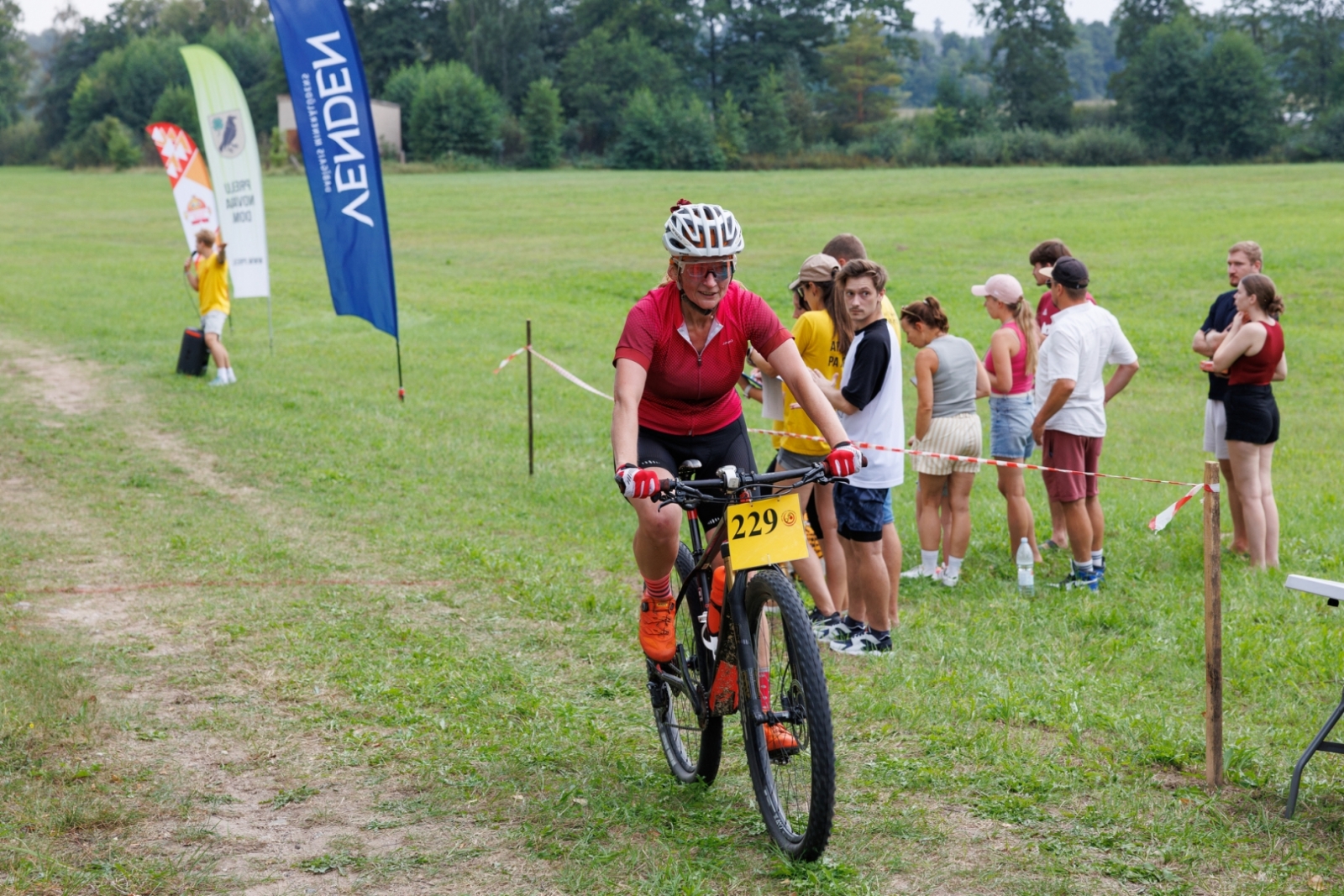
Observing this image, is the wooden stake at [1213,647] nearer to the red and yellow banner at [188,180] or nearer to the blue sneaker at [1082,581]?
the blue sneaker at [1082,581]

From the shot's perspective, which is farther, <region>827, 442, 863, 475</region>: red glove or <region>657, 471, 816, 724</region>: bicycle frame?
<region>657, 471, 816, 724</region>: bicycle frame

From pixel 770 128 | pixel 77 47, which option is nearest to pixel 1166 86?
pixel 770 128

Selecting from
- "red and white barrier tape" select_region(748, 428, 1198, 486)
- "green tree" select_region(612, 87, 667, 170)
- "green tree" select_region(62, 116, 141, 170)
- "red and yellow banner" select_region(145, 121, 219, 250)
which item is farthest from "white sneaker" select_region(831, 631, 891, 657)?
"green tree" select_region(62, 116, 141, 170)

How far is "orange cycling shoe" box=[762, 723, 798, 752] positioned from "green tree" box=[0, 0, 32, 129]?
401ft

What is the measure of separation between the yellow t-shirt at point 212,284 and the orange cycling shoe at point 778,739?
12.7 metres

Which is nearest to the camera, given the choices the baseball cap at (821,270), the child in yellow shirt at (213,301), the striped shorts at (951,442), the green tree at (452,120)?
the baseball cap at (821,270)

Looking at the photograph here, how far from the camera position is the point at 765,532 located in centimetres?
428

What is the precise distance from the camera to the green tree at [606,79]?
292ft

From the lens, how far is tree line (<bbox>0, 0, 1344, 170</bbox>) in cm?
7262

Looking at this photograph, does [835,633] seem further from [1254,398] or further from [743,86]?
[743,86]

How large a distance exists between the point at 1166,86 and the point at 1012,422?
Answer: 246 ft

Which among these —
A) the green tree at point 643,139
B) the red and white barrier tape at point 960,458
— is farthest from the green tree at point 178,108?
the red and white barrier tape at point 960,458

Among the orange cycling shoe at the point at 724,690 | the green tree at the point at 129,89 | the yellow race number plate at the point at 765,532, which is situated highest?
the green tree at the point at 129,89

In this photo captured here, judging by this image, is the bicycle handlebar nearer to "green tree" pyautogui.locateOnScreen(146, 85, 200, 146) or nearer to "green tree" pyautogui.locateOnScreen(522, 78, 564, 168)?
"green tree" pyautogui.locateOnScreen(522, 78, 564, 168)
